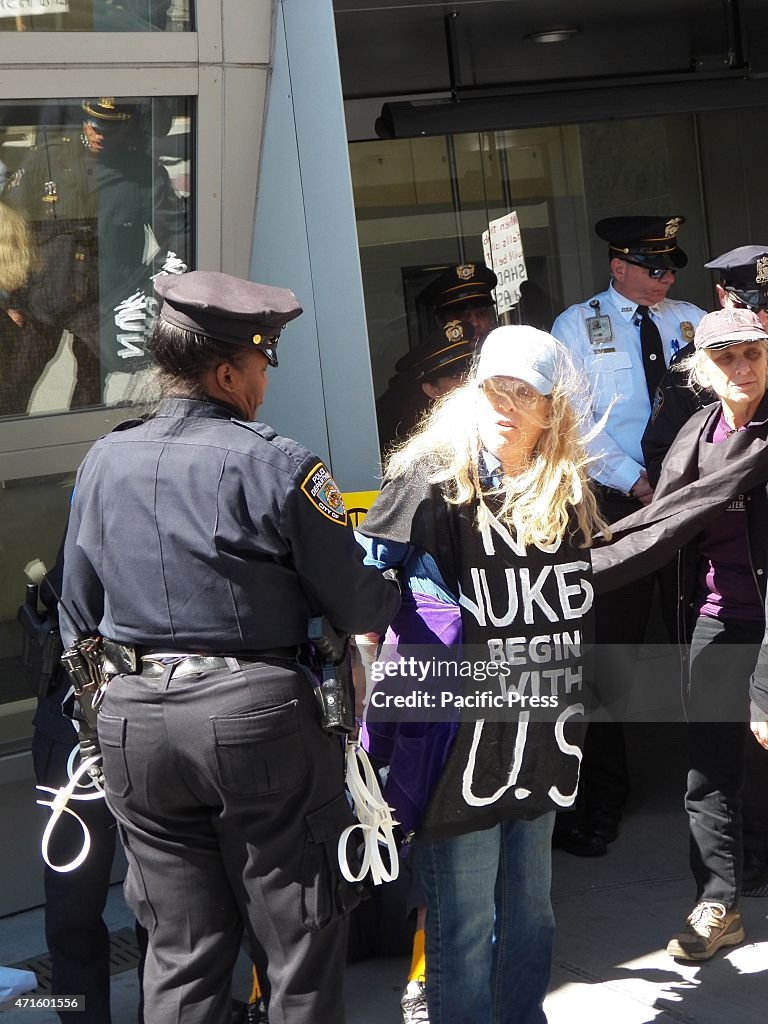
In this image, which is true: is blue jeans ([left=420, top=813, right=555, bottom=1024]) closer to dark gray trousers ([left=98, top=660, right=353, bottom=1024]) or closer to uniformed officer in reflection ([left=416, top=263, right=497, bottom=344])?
dark gray trousers ([left=98, top=660, right=353, bottom=1024])

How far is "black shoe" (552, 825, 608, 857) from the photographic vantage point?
4.15 meters

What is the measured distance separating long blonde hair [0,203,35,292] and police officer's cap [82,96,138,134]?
0.36 metres

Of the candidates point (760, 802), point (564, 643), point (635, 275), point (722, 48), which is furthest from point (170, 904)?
point (722, 48)

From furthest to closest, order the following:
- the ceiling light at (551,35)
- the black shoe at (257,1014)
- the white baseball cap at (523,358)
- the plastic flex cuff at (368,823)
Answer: the ceiling light at (551,35) < the black shoe at (257,1014) < the white baseball cap at (523,358) < the plastic flex cuff at (368,823)

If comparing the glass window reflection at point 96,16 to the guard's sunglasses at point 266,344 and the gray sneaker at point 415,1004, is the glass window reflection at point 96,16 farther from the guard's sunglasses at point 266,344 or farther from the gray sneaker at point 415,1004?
the gray sneaker at point 415,1004

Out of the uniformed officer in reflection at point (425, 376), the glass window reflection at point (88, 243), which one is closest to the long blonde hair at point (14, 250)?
the glass window reflection at point (88, 243)

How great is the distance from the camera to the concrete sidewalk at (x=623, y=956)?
10.5 ft

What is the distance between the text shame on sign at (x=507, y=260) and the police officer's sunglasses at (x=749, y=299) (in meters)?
0.71

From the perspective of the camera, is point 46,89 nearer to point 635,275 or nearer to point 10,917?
point 635,275

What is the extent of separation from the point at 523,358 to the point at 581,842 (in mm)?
2226

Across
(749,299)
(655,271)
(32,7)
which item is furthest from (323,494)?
(655,271)

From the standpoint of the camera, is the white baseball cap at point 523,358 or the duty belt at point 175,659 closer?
the duty belt at point 175,659

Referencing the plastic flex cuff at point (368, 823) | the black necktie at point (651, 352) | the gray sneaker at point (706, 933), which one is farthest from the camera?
the black necktie at point (651, 352)

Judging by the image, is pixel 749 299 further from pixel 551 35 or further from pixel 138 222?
pixel 551 35
